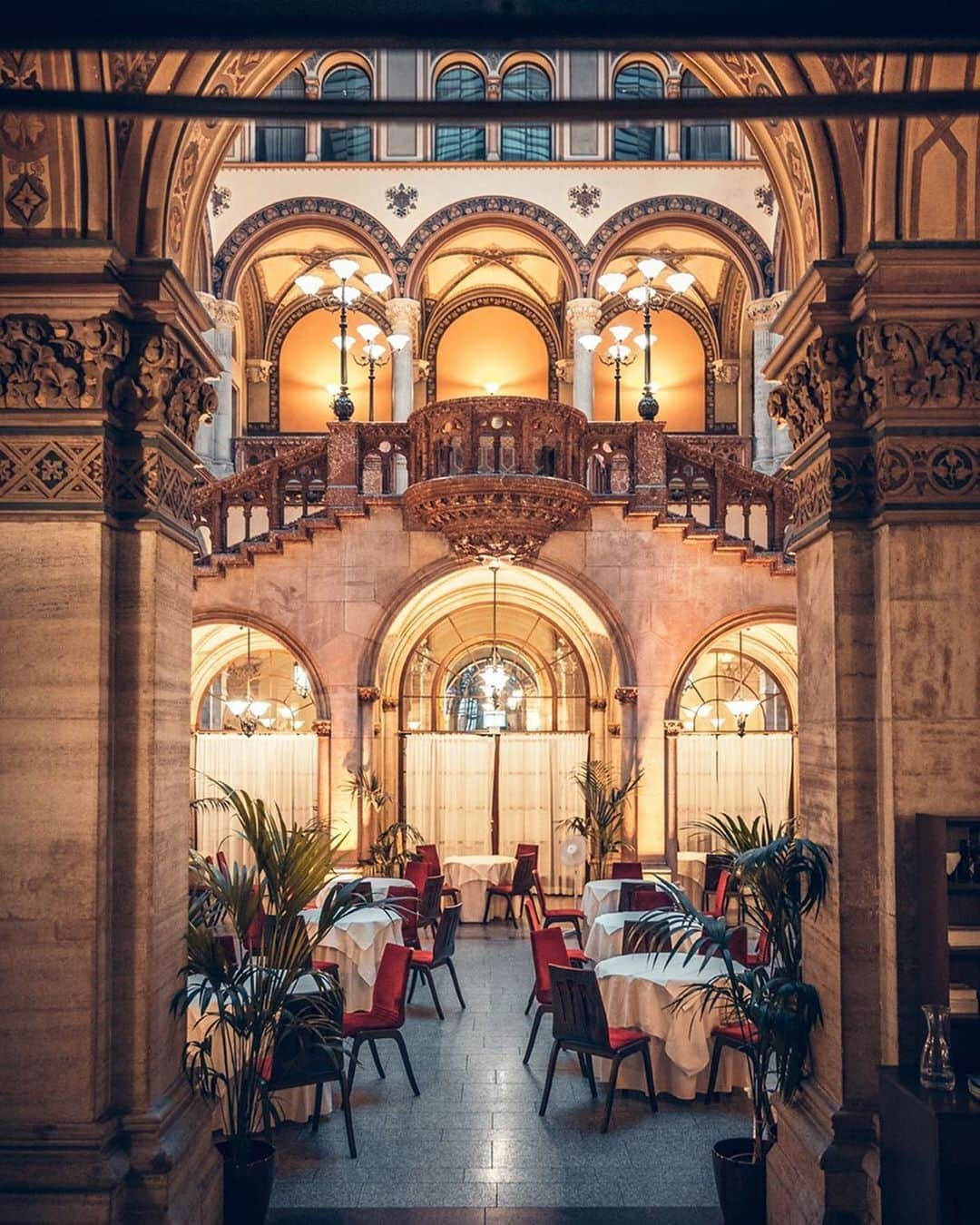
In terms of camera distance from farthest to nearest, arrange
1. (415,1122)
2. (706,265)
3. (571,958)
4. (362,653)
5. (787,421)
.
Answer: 1. (706,265)
2. (362,653)
3. (571,958)
4. (415,1122)
5. (787,421)

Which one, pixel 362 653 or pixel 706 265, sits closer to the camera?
pixel 362 653

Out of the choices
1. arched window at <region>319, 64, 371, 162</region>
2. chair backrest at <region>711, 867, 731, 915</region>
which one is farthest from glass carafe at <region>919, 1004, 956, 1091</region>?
arched window at <region>319, 64, 371, 162</region>

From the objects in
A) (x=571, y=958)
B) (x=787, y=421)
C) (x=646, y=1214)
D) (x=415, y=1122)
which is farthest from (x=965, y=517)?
(x=571, y=958)

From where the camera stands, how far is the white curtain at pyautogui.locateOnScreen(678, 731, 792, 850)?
1495cm

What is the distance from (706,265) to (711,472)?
809cm

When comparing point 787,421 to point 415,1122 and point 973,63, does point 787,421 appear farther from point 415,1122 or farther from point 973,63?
point 415,1122

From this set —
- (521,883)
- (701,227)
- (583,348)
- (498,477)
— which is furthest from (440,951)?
(701,227)

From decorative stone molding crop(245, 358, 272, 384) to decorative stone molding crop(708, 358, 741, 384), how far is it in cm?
774

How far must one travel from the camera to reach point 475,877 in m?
13.9

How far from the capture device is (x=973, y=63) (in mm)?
4457

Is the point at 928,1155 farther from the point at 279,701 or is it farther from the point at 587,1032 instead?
the point at 279,701

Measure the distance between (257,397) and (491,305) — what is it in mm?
4417

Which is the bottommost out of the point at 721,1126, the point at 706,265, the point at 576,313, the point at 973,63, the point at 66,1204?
the point at 721,1126

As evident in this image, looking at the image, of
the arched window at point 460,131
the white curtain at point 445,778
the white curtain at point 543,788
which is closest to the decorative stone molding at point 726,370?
the arched window at point 460,131
